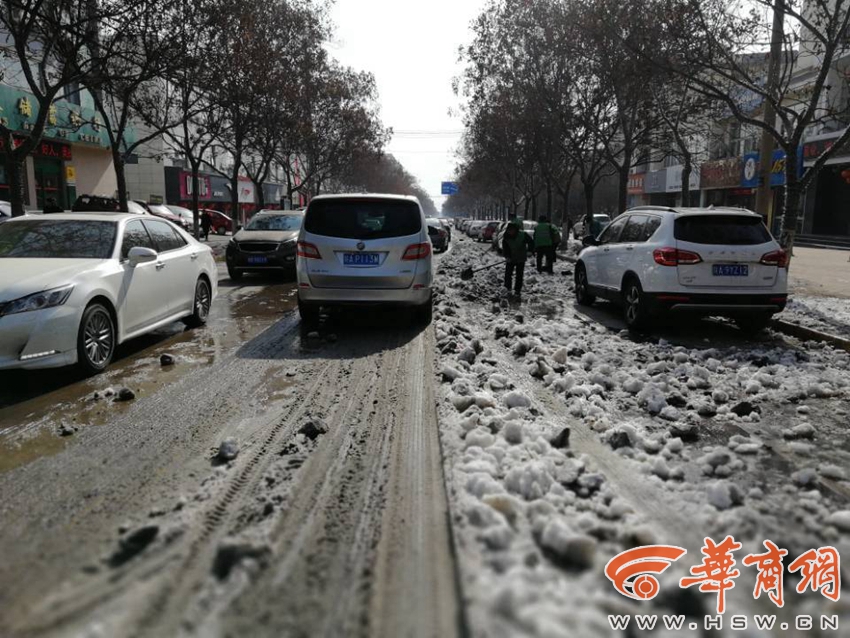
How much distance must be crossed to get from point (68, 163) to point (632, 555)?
37.1 m

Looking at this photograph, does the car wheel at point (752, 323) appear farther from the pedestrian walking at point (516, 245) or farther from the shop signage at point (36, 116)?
the shop signage at point (36, 116)

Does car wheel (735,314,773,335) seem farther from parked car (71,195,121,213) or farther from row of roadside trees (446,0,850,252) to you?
parked car (71,195,121,213)

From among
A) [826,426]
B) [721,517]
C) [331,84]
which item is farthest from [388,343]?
[331,84]

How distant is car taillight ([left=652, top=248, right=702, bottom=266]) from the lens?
838 cm

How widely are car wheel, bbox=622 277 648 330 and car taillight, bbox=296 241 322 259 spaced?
451 cm

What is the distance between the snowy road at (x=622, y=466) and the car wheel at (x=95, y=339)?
338 cm

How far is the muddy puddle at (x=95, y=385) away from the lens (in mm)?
4539

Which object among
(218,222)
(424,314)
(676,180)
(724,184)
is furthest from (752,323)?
(676,180)

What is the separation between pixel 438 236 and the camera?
98.1ft

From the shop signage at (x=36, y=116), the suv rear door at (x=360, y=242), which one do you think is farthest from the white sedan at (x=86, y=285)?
the shop signage at (x=36, y=116)

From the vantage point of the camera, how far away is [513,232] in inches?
503

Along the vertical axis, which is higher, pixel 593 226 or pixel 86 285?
pixel 593 226

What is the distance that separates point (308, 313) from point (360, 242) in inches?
56.4

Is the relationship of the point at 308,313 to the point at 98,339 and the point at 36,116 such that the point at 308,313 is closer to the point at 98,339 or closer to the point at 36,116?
the point at 98,339
